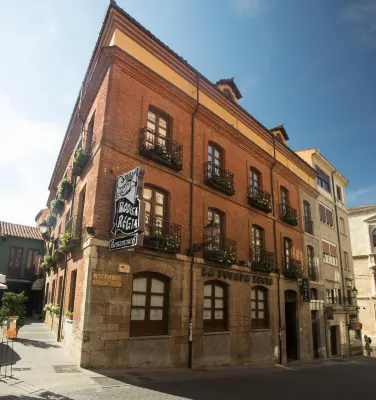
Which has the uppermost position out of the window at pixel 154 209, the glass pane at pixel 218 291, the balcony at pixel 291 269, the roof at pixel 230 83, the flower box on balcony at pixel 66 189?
the roof at pixel 230 83

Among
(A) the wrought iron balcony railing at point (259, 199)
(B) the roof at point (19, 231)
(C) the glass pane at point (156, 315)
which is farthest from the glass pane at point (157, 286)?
(B) the roof at point (19, 231)

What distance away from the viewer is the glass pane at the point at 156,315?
11734mm

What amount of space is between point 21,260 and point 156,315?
23891 mm

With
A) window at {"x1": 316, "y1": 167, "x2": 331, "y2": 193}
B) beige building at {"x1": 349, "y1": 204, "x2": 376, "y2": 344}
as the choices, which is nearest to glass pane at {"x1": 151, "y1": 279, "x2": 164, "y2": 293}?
window at {"x1": 316, "y1": 167, "x2": 331, "y2": 193}

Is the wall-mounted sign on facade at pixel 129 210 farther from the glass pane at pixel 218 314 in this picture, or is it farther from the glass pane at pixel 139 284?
the glass pane at pixel 218 314

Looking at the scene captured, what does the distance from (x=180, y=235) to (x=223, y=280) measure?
3256 millimetres

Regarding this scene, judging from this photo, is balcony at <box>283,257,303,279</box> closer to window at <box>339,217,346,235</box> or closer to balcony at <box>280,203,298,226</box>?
balcony at <box>280,203,298,226</box>

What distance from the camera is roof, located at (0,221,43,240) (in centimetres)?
3118

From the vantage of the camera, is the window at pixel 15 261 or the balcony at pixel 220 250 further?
the window at pixel 15 261

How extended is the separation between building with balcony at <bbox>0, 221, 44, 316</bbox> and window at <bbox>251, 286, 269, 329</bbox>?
65.3 ft

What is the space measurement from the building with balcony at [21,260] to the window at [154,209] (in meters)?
21.1

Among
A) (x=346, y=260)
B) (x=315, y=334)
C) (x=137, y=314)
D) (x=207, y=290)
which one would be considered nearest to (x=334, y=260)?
(x=346, y=260)

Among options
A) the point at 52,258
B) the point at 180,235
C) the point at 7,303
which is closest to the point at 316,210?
the point at 180,235

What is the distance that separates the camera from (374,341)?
36656 mm
